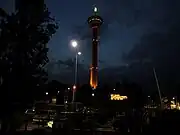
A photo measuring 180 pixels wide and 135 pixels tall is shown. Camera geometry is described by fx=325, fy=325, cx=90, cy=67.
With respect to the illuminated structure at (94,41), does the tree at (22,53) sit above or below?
below

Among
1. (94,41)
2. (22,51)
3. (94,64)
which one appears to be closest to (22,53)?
(22,51)

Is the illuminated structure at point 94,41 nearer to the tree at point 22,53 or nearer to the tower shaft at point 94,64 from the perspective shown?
the tower shaft at point 94,64

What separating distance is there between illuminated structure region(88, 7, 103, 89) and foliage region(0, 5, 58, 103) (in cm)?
12241

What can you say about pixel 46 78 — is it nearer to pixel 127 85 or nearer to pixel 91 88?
pixel 91 88

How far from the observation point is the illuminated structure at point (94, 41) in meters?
133

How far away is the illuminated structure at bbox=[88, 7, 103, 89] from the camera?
133m

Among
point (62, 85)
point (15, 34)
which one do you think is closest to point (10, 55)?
point (15, 34)

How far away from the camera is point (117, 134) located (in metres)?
18.9

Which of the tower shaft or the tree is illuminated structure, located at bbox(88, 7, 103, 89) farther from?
the tree

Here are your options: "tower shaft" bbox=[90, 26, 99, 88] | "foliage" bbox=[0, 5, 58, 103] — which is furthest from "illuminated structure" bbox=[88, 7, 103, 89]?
"foliage" bbox=[0, 5, 58, 103]

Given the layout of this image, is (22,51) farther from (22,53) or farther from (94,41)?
(94,41)

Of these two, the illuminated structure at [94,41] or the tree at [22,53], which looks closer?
the tree at [22,53]

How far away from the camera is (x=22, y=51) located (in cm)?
948

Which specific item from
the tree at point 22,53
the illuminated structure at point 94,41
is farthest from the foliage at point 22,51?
the illuminated structure at point 94,41
